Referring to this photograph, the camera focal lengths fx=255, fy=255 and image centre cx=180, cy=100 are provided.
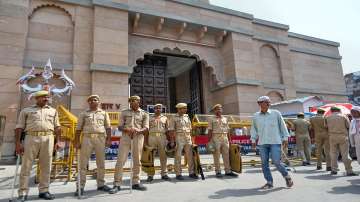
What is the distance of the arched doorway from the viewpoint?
13.4 meters

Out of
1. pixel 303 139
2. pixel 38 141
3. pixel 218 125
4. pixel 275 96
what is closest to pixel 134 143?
pixel 38 141

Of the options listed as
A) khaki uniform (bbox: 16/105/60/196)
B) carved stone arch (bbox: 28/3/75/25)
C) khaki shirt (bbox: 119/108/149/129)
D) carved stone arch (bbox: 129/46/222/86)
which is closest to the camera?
khaki uniform (bbox: 16/105/60/196)

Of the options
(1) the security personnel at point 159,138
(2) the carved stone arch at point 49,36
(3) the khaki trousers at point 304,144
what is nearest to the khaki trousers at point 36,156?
(1) the security personnel at point 159,138

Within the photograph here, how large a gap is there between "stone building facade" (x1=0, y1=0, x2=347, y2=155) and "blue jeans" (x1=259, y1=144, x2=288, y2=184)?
6892mm

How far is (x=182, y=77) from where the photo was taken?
56.2ft

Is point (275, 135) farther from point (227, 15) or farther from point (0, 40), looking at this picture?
point (227, 15)

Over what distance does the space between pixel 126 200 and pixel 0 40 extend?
8.67 m

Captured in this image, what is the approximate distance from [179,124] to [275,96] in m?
10.8

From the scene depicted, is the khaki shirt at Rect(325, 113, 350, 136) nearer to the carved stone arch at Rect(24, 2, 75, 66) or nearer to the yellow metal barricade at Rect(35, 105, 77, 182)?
the yellow metal barricade at Rect(35, 105, 77, 182)

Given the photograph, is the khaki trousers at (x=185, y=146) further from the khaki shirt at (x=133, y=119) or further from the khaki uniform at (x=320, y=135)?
the khaki uniform at (x=320, y=135)

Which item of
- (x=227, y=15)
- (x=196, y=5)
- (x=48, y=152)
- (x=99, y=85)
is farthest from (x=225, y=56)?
(x=48, y=152)

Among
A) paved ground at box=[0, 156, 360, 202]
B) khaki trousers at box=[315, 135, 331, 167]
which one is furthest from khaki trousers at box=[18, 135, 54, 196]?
khaki trousers at box=[315, 135, 331, 167]

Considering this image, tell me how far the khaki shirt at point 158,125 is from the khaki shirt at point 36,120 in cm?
207

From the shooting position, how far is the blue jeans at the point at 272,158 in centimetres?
460
